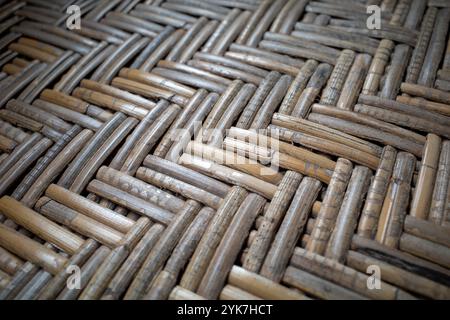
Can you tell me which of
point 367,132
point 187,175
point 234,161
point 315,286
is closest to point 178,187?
point 187,175

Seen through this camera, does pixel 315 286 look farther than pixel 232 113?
No

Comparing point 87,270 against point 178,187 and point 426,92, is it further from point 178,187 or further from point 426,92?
point 426,92

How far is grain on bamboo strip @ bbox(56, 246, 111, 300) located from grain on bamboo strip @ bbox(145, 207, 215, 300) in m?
0.12

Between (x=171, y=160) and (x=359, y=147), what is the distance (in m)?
0.43

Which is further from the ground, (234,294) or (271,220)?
(271,220)

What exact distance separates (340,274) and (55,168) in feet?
2.22

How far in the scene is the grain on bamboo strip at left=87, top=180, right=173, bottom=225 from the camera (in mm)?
771

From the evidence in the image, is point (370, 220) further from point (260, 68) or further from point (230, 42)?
point (230, 42)

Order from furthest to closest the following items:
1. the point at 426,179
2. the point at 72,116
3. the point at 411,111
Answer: the point at 72,116
the point at 411,111
the point at 426,179

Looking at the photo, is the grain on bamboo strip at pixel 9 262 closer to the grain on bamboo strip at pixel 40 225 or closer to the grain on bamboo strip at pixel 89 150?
the grain on bamboo strip at pixel 40 225

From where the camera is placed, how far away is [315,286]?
0.66 metres

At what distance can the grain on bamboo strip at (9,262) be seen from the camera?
0.73m

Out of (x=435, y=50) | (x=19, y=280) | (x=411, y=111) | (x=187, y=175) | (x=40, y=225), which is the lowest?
(x=19, y=280)

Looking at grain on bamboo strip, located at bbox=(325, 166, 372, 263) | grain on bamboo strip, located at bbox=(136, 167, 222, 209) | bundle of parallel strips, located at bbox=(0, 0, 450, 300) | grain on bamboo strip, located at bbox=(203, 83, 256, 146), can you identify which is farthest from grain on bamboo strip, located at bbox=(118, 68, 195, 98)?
grain on bamboo strip, located at bbox=(325, 166, 372, 263)
